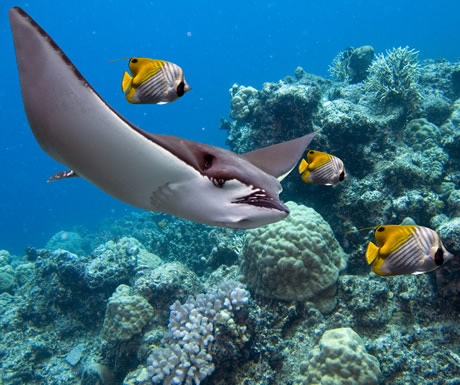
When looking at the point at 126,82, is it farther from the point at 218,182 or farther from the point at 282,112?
the point at 282,112

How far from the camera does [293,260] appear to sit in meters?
4.31

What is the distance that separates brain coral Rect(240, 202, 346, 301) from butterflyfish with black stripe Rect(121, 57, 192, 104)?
287 centimetres

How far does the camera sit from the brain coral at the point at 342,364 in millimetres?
3104

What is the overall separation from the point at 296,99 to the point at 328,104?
1054 millimetres

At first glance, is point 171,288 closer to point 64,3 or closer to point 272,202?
point 272,202

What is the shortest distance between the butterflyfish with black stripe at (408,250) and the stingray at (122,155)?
1.24 meters

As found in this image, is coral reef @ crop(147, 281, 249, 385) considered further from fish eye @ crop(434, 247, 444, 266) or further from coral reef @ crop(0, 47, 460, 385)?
fish eye @ crop(434, 247, 444, 266)

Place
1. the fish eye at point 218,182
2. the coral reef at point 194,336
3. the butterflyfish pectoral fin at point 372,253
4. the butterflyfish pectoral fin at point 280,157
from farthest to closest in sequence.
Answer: the coral reef at point 194,336 → the butterflyfish pectoral fin at point 280,157 → the butterflyfish pectoral fin at point 372,253 → the fish eye at point 218,182

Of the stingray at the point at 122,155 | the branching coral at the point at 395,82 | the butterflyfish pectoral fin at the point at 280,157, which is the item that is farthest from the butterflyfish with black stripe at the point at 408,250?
the branching coral at the point at 395,82

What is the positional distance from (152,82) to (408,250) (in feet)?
9.14

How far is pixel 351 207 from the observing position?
5.78 metres

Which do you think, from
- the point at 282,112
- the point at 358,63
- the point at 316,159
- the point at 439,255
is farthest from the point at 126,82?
the point at 358,63

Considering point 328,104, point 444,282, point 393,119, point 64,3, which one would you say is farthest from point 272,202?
point 64,3

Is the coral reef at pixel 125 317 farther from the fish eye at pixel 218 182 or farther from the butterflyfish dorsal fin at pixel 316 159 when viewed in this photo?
the fish eye at pixel 218 182
